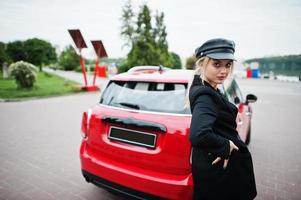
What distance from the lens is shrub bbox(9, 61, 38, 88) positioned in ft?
46.1

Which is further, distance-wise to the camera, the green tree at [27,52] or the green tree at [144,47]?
the green tree at [27,52]

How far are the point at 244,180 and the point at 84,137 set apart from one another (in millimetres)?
1966

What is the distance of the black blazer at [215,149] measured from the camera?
4.87 ft

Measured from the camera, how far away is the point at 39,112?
8883 millimetres

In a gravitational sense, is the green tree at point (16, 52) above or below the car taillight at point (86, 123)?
above

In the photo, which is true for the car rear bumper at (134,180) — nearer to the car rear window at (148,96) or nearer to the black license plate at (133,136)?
the black license plate at (133,136)

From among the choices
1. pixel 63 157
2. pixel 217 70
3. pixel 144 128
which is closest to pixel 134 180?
pixel 144 128

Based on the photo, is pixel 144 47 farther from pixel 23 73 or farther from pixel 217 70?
pixel 217 70

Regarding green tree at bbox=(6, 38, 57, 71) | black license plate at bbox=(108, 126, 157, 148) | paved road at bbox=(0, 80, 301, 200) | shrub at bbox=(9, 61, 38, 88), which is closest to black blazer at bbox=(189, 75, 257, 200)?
black license plate at bbox=(108, 126, 157, 148)

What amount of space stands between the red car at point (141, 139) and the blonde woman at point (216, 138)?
0.47 metres

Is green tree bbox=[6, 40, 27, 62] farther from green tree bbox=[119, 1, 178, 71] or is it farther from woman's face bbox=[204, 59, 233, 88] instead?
woman's face bbox=[204, 59, 233, 88]

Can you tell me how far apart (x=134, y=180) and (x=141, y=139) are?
419 mm

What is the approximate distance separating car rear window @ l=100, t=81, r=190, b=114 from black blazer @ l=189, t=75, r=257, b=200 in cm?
73

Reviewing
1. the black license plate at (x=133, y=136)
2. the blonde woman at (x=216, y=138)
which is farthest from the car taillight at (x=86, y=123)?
the blonde woman at (x=216, y=138)
